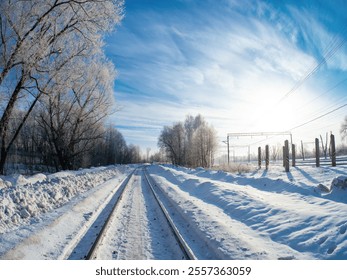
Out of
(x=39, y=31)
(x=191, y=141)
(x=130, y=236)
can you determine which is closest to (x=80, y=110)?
(x=39, y=31)

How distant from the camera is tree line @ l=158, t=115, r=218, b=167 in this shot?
236ft

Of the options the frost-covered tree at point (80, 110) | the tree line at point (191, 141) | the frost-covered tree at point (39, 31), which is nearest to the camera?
the frost-covered tree at point (39, 31)

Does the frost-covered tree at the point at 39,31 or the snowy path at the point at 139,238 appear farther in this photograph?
the frost-covered tree at the point at 39,31

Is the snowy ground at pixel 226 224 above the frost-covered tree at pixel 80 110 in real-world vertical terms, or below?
A: below

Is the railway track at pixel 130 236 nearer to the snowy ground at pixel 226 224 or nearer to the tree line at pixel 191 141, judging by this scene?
the snowy ground at pixel 226 224

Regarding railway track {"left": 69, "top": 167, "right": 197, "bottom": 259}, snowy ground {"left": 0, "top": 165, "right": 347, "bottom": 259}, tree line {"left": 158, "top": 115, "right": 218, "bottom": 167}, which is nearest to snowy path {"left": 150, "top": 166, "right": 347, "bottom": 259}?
snowy ground {"left": 0, "top": 165, "right": 347, "bottom": 259}

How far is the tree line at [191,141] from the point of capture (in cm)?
7188

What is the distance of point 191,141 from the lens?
81.1 m

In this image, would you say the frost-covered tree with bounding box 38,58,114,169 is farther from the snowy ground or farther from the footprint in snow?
the footprint in snow

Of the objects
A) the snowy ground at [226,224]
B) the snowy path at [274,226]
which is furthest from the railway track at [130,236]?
the snowy path at [274,226]

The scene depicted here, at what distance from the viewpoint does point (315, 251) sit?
5344 mm

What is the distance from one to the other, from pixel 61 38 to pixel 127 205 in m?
11.3

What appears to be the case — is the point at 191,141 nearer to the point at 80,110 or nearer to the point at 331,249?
the point at 80,110
